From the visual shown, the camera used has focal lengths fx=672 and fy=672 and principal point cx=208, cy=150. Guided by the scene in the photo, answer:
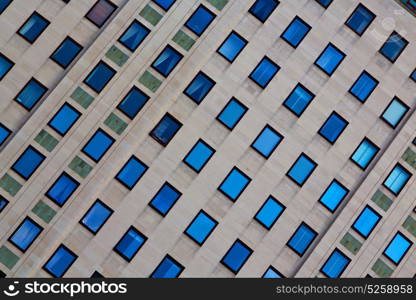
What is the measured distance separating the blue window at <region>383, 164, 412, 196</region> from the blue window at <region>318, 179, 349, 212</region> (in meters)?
3.04

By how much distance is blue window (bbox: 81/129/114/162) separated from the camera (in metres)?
41.6

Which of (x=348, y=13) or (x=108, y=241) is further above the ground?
(x=348, y=13)

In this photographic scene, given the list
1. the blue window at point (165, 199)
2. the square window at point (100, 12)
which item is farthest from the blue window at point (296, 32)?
the blue window at point (165, 199)

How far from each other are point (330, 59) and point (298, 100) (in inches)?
144

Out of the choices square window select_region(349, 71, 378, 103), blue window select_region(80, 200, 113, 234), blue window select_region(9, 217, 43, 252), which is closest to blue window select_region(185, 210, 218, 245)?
blue window select_region(80, 200, 113, 234)

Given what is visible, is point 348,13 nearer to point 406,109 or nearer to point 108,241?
point 406,109

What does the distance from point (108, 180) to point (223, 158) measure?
7.35 m

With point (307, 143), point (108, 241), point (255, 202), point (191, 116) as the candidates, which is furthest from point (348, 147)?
point (108, 241)

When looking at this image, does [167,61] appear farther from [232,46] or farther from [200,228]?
[200,228]

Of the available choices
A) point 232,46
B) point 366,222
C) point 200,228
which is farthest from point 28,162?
point 366,222

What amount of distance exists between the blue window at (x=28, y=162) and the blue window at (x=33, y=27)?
23.5 ft

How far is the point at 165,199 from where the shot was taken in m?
41.9

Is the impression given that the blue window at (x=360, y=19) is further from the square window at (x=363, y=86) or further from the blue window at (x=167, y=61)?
the blue window at (x=167, y=61)

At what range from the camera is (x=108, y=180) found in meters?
41.5
